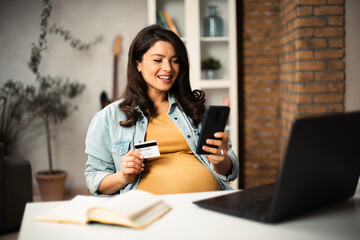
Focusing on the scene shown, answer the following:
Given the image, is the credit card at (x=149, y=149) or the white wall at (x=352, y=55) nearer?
the credit card at (x=149, y=149)

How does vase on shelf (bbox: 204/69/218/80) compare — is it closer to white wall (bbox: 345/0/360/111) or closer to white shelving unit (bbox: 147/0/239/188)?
white shelving unit (bbox: 147/0/239/188)

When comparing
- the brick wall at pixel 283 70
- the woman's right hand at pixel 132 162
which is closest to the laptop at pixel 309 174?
the woman's right hand at pixel 132 162

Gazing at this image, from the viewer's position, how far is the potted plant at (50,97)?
12.2 ft

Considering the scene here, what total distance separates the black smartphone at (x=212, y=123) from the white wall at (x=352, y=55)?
209cm

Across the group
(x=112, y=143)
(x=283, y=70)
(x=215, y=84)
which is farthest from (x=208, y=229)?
(x=283, y=70)

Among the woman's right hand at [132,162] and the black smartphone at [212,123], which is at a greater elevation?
the black smartphone at [212,123]

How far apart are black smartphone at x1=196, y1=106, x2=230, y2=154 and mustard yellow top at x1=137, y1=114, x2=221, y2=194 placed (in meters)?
0.25

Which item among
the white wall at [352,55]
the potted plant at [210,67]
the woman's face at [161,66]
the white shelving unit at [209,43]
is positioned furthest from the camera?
the potted plant at [210,67]

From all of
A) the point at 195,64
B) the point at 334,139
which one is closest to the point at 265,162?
the point at 195,64

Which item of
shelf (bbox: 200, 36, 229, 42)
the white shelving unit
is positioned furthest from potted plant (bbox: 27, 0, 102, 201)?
shelf (bbox: 200, 36, 229, 42)

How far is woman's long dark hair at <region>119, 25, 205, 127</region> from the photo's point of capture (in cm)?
179

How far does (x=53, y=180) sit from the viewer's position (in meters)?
3.70

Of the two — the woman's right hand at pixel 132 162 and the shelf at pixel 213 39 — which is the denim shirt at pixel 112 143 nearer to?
the woman's right hand at pixel 132 162

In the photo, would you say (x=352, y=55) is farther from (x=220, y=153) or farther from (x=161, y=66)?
(x=220, y=153)
